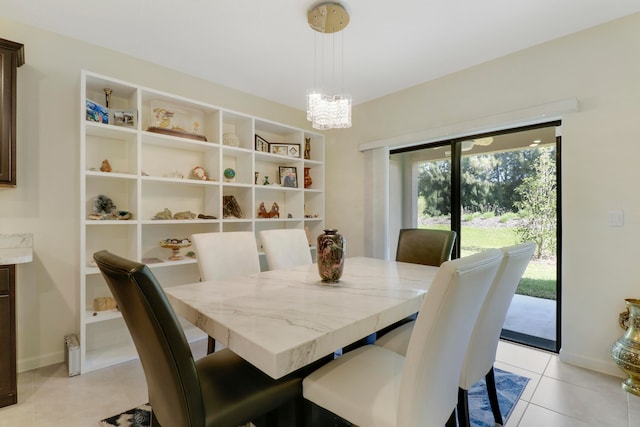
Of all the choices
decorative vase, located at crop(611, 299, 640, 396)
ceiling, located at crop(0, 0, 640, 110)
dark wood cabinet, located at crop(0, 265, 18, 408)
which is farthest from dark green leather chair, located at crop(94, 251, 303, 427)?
decorative vase, located at crop(611, 299, 640, 396)

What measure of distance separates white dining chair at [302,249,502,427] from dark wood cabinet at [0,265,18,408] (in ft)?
5.91

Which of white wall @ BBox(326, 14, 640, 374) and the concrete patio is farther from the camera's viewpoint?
the concrete patio

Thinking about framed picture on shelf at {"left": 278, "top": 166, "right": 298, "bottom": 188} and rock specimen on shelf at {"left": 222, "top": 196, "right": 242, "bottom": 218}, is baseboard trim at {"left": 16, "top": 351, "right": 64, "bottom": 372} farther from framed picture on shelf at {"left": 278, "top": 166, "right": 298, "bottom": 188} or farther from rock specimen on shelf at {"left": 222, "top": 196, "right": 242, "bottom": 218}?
framed picture on shelf at {"left": 278, "top": 166, "right": 298, "bottom": 188}

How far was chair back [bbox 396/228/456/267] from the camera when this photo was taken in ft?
7.74

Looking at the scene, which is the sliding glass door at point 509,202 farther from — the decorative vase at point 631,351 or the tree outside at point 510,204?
the decorative vase at point 631,351

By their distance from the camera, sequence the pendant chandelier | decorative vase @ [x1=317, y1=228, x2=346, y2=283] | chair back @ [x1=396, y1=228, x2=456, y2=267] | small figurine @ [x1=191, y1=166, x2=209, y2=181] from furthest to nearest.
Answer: small figurine @ [x1=191, y1=166, x2=209, y2=181], chair back @ [x1=396, y1=228, x2=456, y2=267], the pendant chandelier, decorative vase @ [x1=317, y1=228, x2=346, y2=283]

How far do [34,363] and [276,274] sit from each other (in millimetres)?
1964

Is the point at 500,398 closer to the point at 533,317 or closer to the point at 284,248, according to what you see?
the point at 533,317

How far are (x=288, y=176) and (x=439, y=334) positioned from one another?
2.97 meters

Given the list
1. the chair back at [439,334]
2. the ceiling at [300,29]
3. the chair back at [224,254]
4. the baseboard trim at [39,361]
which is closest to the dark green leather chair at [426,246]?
the chair back at [224,254]

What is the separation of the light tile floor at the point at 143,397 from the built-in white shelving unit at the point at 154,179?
0.22 m

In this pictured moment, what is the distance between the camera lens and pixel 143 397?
6.13 feet

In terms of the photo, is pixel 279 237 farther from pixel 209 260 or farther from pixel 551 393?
pixel 551 393

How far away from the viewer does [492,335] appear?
57.7 inches
